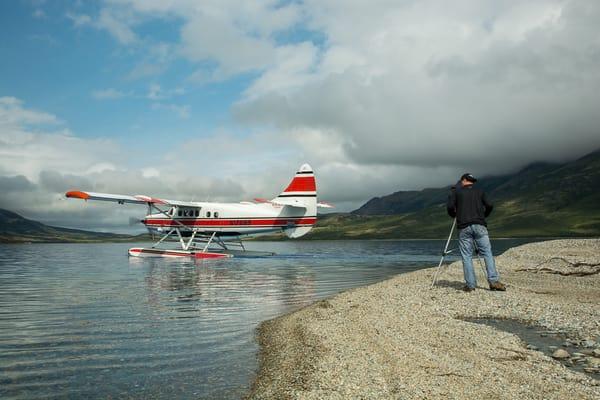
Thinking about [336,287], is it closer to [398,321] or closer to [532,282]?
[532,282]

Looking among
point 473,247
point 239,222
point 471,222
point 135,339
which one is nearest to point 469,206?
point 471,222

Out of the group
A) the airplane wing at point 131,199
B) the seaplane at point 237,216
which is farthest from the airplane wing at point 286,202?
the airplane wing at point 131,199

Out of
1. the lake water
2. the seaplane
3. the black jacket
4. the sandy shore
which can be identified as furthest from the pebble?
the seaplane

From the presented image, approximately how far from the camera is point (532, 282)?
1656cm

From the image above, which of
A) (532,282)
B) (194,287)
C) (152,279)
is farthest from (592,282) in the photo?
(152,279)

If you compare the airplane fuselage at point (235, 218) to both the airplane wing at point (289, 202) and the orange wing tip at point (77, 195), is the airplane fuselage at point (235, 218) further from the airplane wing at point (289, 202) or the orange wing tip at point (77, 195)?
the orange wing tip at point (77, 195)

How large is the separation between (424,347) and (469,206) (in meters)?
6.41

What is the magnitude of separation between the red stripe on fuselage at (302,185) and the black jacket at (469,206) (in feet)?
102

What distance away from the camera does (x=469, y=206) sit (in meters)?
12.8

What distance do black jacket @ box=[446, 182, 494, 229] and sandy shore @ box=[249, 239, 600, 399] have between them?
84.2 inches

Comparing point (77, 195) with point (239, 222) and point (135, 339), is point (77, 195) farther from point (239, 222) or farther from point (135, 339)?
point (135, 339)

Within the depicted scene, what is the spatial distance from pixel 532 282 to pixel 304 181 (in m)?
29.2

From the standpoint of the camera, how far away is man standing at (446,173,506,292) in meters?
12.6

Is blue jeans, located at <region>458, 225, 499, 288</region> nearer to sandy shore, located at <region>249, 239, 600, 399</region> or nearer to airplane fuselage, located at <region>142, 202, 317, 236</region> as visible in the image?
sandy shore, located at <region>249, 239, 600, 399</region>
